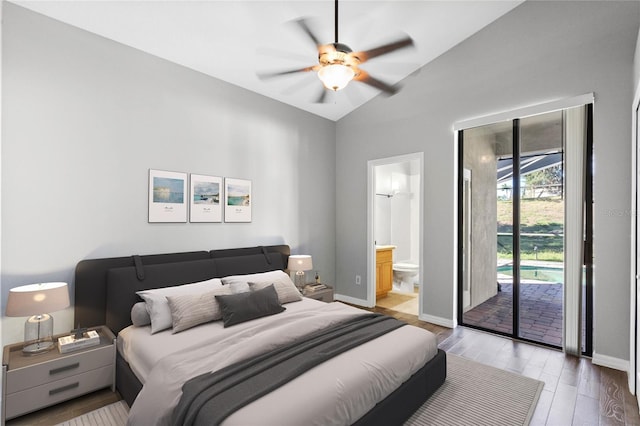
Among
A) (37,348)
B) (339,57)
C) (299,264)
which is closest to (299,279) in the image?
(299,264)

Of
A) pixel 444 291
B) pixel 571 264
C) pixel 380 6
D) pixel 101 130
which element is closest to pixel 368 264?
pixel 444 291

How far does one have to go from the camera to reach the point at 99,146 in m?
2.95

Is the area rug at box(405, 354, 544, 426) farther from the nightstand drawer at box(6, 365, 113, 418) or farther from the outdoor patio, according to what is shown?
the nightstand drawer at box(6, 365, 113, 418)

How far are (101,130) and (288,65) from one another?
2065 millimetres

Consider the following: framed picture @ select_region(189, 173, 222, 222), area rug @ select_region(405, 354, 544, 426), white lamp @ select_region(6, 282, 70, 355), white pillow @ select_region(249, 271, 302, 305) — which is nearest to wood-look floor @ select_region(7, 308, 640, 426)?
area rug @ select_region(405, 354, 544, 426)

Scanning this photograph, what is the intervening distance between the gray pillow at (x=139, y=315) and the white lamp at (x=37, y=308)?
0.48 meters

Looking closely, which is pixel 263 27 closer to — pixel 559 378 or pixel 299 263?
pixel 299 263

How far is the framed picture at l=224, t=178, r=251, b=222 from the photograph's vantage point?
3.89 metres

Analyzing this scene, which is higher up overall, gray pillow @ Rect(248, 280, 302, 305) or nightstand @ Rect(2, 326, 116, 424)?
gray pillow @ Rect(248, 280, 302, 305)

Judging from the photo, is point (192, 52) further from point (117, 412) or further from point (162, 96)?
point (117, 412)

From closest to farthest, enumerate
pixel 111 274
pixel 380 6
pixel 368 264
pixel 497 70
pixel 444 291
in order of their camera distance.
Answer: pixel 111 274 < pixel 380 6 < pixel 497 70 < pixel 444 291 < pixel 368 264

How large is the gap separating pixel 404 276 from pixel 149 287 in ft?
14.1

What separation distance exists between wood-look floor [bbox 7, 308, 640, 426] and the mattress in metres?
0.52

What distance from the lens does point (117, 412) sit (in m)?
2.26
